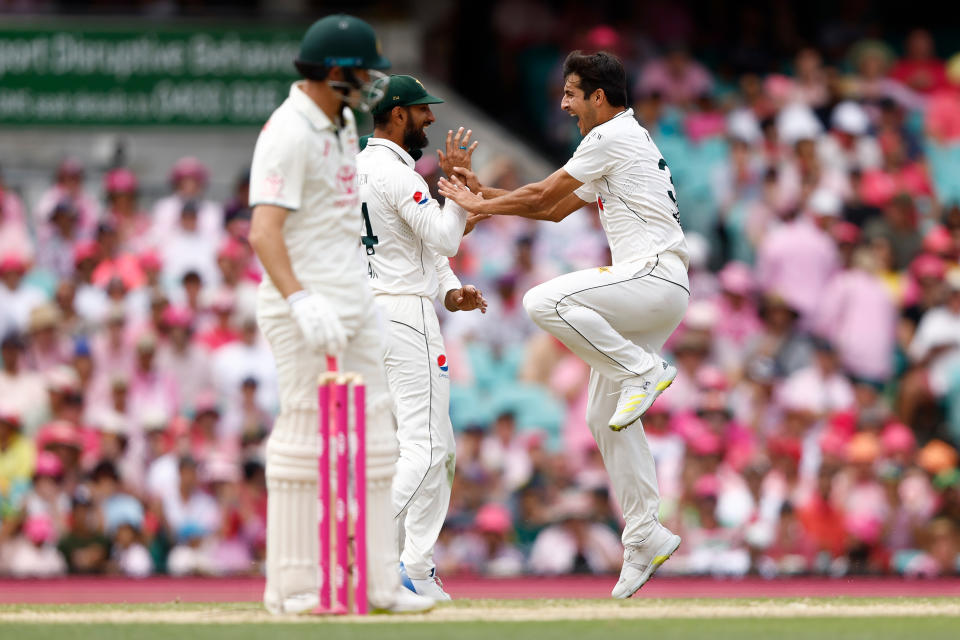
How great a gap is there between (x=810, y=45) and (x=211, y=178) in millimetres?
6420

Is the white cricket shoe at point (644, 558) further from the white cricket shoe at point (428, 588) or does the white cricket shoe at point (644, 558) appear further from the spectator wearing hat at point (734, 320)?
the spectator wearing hat at point (734, 320)

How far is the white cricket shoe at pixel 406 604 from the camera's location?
6699 millimetres

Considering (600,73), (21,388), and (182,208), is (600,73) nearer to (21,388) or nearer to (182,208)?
(21,388)

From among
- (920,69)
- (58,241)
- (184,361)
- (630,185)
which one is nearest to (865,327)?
(920,69)

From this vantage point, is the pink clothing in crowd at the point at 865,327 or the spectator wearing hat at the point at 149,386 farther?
the pink clothing in crowd at the point at 865,327

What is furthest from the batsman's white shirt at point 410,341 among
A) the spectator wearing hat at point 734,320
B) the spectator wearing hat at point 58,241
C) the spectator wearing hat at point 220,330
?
the spectator wearing hat at point 58,241

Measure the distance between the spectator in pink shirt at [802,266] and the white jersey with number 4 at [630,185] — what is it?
5512 mm

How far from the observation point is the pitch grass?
6.23 m

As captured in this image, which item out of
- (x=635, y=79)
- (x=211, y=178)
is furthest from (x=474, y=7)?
(x=211, y=178)

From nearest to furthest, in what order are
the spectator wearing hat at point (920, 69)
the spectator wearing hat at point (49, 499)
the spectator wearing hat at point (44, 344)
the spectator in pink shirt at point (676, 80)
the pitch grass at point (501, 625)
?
the pitch grass at point (501, 625)
the spectator wearing hat at point (49, 499)
the spectator wearing hat at point (44, 344)
the spectator in pink shirt at point (676, 80)
the spectator wearing hat at point (920, 69)

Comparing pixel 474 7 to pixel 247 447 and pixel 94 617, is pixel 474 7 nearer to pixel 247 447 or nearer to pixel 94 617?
pixel 247 447

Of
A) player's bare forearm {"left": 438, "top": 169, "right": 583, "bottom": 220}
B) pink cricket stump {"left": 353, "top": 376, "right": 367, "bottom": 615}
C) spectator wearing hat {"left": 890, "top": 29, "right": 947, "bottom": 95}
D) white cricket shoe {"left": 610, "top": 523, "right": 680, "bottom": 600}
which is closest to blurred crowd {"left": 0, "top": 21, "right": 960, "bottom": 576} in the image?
spectator wearing hat {"left": 890, "top": 29, "right": 947, "bottom": 95}

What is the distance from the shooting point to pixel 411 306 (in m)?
8.12

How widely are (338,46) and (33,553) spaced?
5974mm
